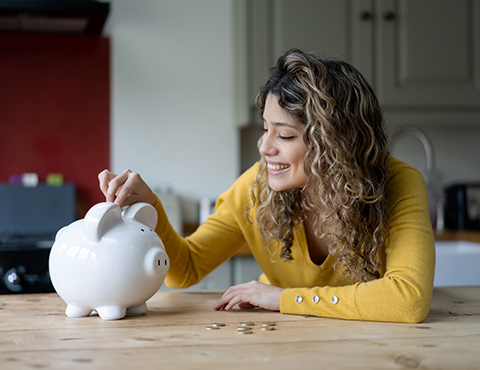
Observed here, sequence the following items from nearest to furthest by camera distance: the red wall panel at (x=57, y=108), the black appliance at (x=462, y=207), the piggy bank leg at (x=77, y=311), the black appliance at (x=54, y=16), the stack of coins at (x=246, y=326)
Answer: the stack of coins at (x=246, y=326), the piggy bank leg at (x=77, y=311), the black appliance at (x=54, y=16), the red wall panel at (x=57, y=108), the black appliance at (x=462, y=207)

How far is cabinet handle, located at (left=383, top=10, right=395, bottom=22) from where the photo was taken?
2656 mm

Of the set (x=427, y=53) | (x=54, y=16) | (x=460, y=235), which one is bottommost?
(x=460, y=235)

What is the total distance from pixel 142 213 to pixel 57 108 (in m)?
1.80

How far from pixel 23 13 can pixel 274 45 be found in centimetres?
108

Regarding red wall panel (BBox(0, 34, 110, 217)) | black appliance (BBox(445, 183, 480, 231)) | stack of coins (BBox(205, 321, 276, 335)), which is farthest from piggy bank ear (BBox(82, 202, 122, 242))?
black appliance (BBox(445, 183, 480, 231))

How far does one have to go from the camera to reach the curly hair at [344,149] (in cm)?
126

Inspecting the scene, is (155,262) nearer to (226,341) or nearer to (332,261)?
(226,341)

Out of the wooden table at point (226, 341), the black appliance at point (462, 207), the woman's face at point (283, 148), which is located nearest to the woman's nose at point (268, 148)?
the woman's face at point (283, 148)

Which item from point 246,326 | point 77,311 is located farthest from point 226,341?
point 77,311

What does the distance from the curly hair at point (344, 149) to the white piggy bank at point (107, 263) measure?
1.44ft

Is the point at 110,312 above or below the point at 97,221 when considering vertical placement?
below

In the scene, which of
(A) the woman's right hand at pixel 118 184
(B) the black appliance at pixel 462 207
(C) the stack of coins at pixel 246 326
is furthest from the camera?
(B) the black appliance at pixel 462 207

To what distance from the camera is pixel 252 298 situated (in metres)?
1.17

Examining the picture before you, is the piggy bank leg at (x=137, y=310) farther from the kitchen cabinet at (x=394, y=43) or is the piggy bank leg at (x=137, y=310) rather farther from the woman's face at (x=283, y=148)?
the kitchen cabinet at (x=394, y=43)
